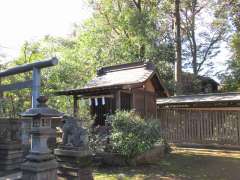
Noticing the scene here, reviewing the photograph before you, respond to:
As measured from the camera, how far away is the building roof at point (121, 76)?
12859 mm

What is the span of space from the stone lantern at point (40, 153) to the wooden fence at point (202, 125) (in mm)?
8914

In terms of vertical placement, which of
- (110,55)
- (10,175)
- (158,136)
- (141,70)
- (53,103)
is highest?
(110,55)

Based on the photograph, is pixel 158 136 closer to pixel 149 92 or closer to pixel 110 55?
pixel 149 92

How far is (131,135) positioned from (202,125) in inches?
287

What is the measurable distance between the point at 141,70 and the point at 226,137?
5892mm

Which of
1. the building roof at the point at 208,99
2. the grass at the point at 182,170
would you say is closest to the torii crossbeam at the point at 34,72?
the grass at the point at 182,170

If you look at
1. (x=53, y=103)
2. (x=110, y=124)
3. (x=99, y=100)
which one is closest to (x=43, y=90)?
(x=53, y=103)

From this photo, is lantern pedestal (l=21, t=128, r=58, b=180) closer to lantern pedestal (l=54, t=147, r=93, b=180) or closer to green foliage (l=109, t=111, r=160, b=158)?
lantern pedestal (l=54, t=147, r=93, b=180)

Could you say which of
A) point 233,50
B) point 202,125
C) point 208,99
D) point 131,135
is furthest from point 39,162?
point 233,50

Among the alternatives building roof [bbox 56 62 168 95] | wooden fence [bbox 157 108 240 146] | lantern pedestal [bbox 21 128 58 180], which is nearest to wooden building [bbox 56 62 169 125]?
building roof [bbox 56 62 168 95]

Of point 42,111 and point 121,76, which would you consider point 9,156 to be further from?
point 121,76

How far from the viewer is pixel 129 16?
70.1 ft

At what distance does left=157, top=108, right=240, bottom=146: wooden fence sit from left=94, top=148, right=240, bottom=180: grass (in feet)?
10.5

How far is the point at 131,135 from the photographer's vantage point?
1002 cm
